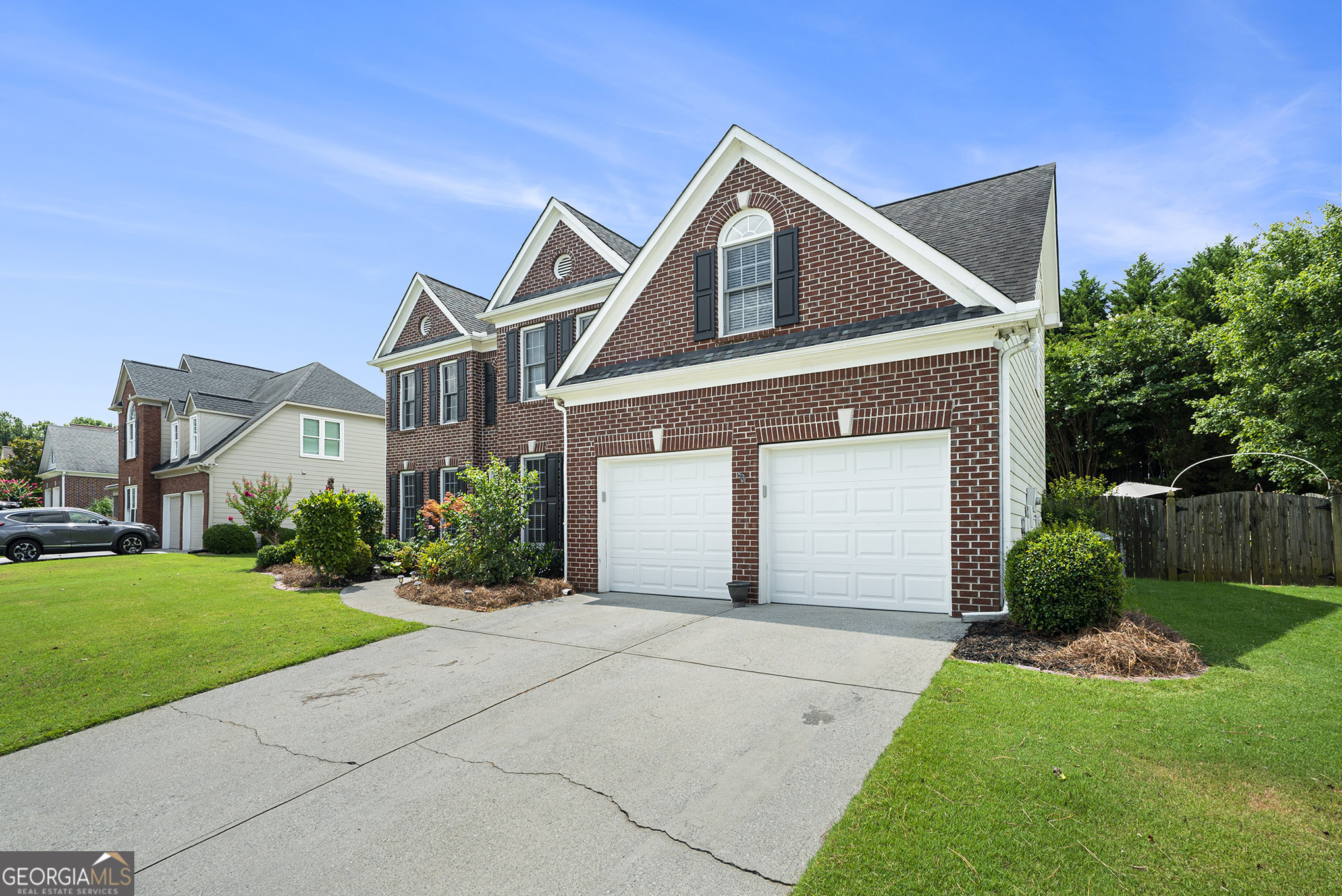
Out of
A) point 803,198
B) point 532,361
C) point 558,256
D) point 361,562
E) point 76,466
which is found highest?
point 558,256

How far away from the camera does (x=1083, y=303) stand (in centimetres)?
3378

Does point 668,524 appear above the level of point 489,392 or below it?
below

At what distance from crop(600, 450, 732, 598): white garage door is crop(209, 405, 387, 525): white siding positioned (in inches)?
608

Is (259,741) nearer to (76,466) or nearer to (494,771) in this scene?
(494,771)

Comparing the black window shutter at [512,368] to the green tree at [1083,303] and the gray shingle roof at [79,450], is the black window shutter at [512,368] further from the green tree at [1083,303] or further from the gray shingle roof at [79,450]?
the gray shingle roof at [79,450]

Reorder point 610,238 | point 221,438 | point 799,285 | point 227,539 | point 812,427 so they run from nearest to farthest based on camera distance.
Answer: point 812,427, point 799,285, point 610,238, point 227,539, point 221,438

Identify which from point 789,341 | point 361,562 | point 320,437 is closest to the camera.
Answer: point 789,341

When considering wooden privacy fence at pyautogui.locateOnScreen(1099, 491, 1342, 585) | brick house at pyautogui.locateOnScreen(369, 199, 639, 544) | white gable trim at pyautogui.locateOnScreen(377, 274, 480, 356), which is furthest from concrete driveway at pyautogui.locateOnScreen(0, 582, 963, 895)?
white gable trim at pyautogui.locateOnScreen(377, 274, 480, 356)

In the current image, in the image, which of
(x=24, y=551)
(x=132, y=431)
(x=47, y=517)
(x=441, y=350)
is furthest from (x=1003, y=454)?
(x=132, y=431)

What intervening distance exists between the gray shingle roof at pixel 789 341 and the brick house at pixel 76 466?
45396mm

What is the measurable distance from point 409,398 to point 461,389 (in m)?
2.52

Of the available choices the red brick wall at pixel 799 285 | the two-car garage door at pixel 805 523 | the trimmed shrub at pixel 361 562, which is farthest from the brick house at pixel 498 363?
the two-car garage door at pixel 805 523

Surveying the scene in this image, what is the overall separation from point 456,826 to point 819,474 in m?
7.08

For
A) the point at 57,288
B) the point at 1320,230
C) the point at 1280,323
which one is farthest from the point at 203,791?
the point at 1320,230
